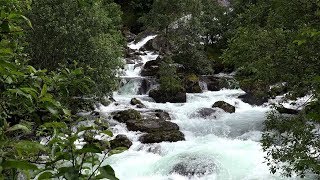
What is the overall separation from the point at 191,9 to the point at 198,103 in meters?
11.0

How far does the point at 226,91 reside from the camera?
25156mm

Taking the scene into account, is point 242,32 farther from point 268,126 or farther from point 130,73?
point 130,73

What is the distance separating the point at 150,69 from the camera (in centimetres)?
2739

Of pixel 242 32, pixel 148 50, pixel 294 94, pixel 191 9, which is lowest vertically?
pixel 294 94

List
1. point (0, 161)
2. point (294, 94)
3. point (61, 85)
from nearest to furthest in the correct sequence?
point (0, 161), point (61, 85), point (294, 94)

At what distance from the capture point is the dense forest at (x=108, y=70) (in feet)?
5.53

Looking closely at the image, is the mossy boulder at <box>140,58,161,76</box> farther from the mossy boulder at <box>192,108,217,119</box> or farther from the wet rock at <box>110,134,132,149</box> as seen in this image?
the wet rock at <box>110,134,132,149</box>

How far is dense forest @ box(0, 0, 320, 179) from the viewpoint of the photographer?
5.53ft

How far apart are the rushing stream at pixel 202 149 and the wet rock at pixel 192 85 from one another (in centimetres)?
251

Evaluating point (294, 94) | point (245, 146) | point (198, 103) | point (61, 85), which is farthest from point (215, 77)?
point (61, 85)

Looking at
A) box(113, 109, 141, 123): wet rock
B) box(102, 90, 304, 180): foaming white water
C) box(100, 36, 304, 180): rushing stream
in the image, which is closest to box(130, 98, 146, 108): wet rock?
box(100, 36, 304, 180): rushing stream

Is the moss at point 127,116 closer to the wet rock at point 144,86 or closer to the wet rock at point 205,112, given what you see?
the wet rock at point 205,112

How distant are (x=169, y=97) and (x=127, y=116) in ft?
18.1

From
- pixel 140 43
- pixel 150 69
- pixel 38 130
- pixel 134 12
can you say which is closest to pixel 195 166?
pixel 38 130
